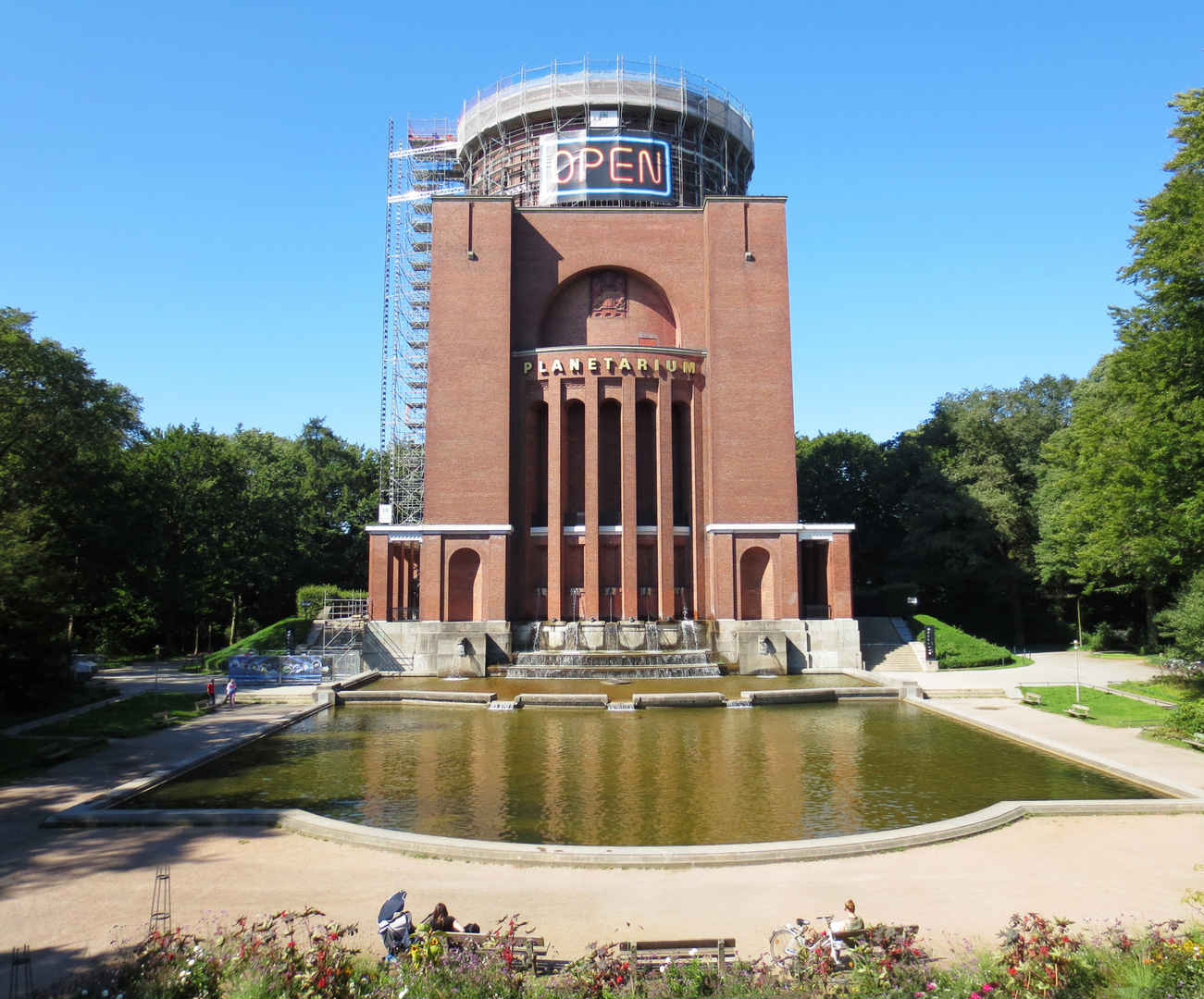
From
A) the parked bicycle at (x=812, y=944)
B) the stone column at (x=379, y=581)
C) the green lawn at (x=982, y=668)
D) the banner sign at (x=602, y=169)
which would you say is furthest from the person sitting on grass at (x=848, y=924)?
the banner sign at (x=602, y=169)

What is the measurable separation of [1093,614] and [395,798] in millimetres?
48308

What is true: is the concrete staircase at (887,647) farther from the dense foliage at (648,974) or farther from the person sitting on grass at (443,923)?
the person sitting on grass at (443,923)

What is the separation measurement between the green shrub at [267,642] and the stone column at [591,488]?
13428 mm

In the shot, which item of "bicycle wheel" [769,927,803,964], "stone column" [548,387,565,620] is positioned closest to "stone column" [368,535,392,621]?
"stone column" [548,387,565,620]

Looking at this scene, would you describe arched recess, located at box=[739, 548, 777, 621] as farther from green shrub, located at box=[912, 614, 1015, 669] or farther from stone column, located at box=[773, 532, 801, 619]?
green shrub, located at box=[912, 614, 1015, 669]

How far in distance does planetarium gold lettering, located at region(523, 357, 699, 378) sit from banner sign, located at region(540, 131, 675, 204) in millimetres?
10190

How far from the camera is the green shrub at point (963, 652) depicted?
35.5m

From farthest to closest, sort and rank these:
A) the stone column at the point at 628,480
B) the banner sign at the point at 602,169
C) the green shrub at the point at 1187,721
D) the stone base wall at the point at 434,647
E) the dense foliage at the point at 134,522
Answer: the banner sign at the point at 602,169
the stone column at the point at 628,480
the stone base wall at the point at 434,647
the dense foliage at the point at 134,522
the green shrub at the point at 1187,721

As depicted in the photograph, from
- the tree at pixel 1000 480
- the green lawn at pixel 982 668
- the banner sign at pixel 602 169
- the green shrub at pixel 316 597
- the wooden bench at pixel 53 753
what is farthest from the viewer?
the green shrub at pixel 316 597

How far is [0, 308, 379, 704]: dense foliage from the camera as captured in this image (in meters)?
22.1

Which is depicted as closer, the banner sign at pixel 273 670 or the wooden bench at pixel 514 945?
the wooden bench at pixel 514 945

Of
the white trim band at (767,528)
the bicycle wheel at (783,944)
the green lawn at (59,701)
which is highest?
the white trim band at (767,528)

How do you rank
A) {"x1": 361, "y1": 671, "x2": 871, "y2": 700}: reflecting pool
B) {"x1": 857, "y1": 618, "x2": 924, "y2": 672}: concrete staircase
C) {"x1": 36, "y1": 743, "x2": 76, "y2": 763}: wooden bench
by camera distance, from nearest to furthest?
{"x1": 36, "y1": 743, "x2": 76, "y2": 763}: wooden bench, {"x1": 361, "y1": 671, "x2": 871, "y2": 700}: reflecting pool, {"x1": 857, "y1": 618, "x2": 924, "y2": 672}: concrete staircase

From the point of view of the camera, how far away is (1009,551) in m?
45.8
